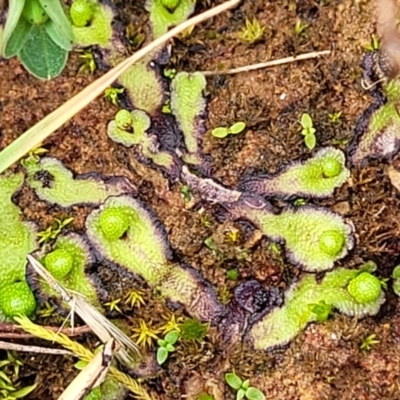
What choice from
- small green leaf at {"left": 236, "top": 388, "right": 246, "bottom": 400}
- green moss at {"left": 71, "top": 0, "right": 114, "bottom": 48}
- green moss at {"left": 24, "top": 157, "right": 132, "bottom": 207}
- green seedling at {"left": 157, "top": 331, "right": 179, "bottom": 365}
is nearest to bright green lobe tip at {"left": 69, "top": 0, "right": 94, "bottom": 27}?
green moss at {"left": 71, "top": 0, "right": 114, "bottom": 48}

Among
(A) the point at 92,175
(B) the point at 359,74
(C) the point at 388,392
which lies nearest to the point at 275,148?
(B) the point at 359,74

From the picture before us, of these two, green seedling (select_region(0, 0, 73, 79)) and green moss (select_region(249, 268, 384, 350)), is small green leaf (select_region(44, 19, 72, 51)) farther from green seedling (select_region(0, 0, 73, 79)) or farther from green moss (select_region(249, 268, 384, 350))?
green moss (select_region(249, 268, 384, 350))

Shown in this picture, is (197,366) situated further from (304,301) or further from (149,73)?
(149,73)

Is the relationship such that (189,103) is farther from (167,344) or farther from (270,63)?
(167,344)

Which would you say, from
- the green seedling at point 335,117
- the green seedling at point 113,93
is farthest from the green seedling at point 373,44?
the green seedling at point 113,93

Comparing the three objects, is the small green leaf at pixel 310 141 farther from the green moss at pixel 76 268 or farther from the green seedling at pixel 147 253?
the green moss at pixel 76 268

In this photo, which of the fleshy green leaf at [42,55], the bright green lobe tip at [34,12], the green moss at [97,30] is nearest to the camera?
the bright green lobe tip at [34,12]
